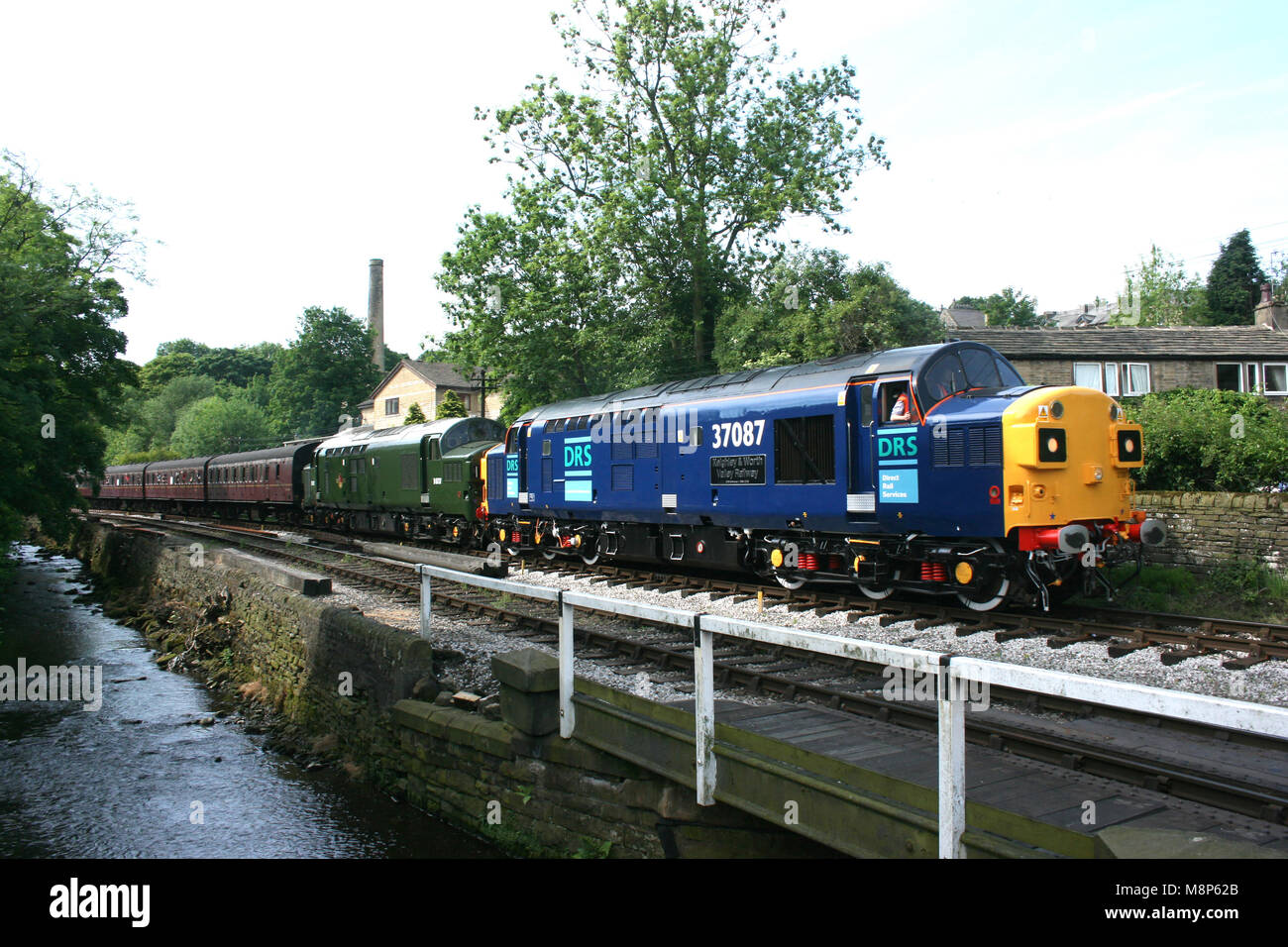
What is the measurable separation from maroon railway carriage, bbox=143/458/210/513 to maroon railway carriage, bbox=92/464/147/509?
905 millimetres

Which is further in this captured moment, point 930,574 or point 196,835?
point 930,574

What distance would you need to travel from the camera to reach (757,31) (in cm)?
2617

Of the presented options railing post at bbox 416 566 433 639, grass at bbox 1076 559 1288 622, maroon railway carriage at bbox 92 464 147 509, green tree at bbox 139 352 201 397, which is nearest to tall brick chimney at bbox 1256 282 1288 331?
grass at bbox 1076 559 1288 622

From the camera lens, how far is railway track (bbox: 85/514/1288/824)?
5.27 metres

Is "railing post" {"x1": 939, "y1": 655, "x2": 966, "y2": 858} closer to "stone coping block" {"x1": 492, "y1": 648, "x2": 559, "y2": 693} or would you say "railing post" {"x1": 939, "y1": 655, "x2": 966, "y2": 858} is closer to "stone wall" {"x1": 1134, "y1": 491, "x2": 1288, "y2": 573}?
"stone coping block" {"x1": 492, "y1": 648, "x2": 559, "y2": 693}

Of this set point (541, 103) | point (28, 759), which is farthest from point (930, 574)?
point (541, 103)

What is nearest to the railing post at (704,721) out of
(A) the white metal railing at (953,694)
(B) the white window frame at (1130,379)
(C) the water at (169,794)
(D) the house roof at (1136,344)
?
(A) the white metal railing at (953,694)

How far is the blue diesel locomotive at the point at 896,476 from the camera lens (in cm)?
1012

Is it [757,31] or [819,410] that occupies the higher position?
[757,31]

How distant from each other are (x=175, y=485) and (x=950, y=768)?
47.7 metres
